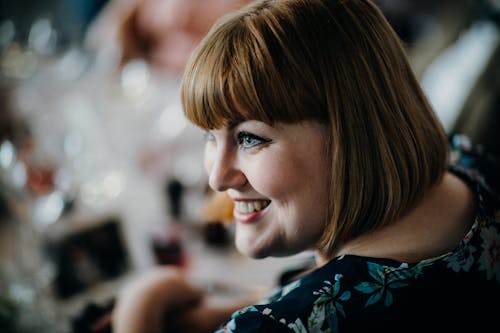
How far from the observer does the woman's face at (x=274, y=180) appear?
0.62 m

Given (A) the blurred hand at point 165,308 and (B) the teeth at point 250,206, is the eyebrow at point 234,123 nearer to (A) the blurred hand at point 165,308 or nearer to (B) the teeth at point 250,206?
(B) the teeth at point 250,206

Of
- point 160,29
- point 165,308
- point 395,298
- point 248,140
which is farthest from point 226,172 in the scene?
point 160,29

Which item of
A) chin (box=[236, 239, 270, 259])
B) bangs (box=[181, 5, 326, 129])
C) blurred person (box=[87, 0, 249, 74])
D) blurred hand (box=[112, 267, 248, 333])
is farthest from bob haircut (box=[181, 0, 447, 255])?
blurred person (box=[87, 0, 249, 74])

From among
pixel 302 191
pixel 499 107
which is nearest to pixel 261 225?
pixel 302 191

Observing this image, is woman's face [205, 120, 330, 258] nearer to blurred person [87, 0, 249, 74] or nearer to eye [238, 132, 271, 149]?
eye [238, 132, 271, 149]

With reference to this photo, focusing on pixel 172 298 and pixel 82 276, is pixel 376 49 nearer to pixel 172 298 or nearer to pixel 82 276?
pixel 172 298

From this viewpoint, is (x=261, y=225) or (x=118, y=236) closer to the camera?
(x=261, y=225)

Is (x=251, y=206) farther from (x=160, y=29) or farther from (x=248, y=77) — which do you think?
(x=160, y=29)

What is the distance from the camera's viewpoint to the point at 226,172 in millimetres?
666

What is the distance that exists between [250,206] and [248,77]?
227 mm

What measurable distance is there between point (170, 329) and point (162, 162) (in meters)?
0.77

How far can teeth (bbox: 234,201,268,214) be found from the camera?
0.70m

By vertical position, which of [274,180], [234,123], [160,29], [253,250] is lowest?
[253,250]

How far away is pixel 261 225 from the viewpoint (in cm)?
70
